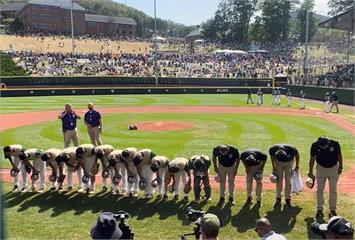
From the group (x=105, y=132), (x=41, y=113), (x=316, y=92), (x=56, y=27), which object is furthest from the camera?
(x=56, y=27)

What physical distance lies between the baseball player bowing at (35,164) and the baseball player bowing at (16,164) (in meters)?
0.18

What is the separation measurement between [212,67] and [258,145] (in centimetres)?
5211

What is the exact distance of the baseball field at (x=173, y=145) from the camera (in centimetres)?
943

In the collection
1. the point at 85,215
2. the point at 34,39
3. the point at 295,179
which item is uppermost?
the point at 34,39

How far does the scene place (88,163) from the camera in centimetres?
1154

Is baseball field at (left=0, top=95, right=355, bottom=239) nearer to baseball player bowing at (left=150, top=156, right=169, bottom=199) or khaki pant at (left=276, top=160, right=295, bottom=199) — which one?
baseball player bowing at (left=150, top=156, right=169, bottom=199)

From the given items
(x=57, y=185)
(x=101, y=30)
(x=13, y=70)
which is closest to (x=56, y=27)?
(x=101, y=30)

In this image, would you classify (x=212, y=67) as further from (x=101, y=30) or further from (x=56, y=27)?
(x=101, y=30)

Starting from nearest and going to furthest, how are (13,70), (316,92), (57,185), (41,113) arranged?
(57,185) → (41,113) → (316,92) → (13,70)

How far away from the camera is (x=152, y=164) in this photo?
1060 centimetres

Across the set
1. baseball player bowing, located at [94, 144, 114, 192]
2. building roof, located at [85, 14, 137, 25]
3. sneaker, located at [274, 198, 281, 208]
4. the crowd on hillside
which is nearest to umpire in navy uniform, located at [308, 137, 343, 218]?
sneaker, located at [274, 198, 281, 208]

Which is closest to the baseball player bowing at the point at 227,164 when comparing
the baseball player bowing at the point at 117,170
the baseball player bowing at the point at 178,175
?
the baseball player bowing at the point at 178,175

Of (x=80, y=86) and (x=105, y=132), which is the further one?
(x=80, y=86)

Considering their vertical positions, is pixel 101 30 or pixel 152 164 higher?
pixel 101 30
